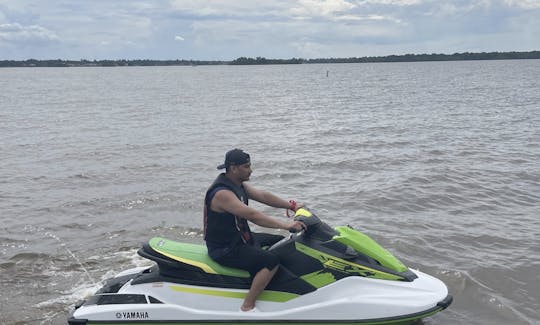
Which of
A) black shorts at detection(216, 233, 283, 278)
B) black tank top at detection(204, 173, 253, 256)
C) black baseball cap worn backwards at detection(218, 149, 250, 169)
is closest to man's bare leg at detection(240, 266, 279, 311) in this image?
black shorts at detection(216, 233, 283, 278)

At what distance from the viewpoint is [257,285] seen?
498cm

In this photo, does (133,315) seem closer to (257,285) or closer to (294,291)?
(257,285)

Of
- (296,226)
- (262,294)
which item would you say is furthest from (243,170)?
(262,294)

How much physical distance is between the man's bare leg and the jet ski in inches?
2.6

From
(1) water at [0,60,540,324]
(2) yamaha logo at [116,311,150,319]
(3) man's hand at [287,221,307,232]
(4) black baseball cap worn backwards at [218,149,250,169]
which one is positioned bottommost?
(1) water at [0,60,540,324]

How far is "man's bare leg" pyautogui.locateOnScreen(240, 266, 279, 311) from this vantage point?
4969 mm

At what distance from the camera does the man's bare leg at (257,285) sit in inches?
196

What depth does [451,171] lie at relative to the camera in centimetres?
1334

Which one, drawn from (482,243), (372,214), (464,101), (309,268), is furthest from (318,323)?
(464,101)

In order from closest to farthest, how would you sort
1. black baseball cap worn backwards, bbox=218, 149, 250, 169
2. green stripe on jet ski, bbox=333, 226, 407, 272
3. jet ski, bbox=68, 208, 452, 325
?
black baseball cap worn backwards, bbox=218, 149, 250, 169
jet ski, bbox=68, 208, 452, 325
green stripe on jet ski, bbox=333, 226, 407, 272

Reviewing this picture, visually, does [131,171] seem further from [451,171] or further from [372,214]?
[451,171]

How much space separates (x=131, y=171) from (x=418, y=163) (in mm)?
7636

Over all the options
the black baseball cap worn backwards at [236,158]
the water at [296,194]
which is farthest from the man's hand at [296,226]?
the water at [296,194]

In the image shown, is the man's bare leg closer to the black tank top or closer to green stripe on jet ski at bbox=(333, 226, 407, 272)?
the black tank top
